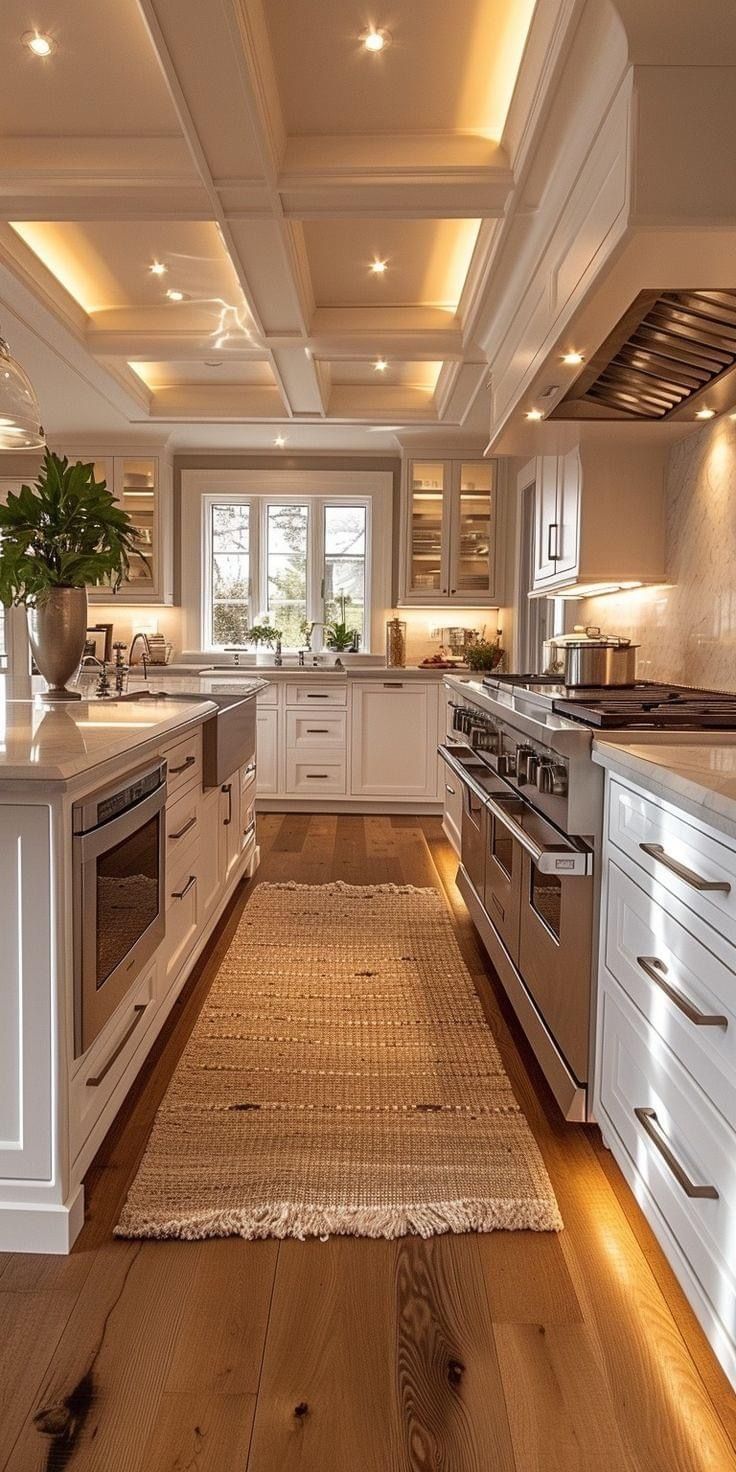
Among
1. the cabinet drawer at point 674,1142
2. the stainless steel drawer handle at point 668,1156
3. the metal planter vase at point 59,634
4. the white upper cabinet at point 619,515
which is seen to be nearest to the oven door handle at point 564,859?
the cabinet drawer at point 674,1142

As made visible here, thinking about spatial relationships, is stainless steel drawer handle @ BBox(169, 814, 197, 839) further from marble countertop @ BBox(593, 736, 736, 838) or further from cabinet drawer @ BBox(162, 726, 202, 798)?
marble countertop @ BBox(593, 736, 736, 838)

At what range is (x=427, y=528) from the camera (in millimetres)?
6352

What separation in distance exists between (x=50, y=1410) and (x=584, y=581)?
2.76 m

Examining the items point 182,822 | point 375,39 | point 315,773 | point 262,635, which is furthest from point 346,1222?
point 262,635

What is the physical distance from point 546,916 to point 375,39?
230cm

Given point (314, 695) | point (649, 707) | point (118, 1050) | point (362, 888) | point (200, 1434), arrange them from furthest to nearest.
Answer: point (314, 695) → point (362, 888) → point (649, 707) → point (118, 1050) → point (200, 1434)

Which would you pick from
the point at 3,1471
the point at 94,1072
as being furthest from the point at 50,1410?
the point at 94,1072

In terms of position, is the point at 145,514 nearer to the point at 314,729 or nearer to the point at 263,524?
the point at 263,524

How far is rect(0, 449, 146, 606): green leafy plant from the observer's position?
2750 millimetres

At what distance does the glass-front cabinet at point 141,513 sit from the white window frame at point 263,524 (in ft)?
0.92

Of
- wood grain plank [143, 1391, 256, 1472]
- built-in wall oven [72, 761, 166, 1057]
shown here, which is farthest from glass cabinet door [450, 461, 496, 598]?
wood grain plank [143, 1391, 256, 1472]

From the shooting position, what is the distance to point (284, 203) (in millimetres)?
3010

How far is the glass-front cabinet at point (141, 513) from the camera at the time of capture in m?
6.34

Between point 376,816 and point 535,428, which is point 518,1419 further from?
point 376,816
